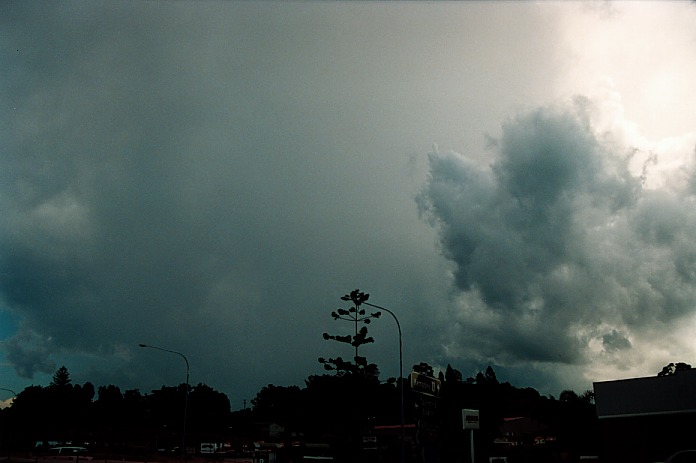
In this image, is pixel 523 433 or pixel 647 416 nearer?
pixel 647 416

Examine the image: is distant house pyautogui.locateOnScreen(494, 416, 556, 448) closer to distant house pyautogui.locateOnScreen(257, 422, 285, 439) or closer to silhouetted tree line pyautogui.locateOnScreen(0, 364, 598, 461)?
silhouetted tree line pyautogui.locateOnScreen(0, 364, 598, 461)

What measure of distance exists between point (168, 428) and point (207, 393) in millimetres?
17901

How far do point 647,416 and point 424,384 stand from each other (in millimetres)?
16934

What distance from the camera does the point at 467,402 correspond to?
74938 millimetres

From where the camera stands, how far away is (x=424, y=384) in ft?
156

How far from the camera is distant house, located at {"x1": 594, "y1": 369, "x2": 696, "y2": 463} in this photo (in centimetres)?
4519

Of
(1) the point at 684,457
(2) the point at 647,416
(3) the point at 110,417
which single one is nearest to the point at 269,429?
(3) the point at 110,417

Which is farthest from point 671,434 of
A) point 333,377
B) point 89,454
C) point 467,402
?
point 89,454

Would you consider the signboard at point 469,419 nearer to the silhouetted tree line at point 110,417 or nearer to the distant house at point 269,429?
the silhouetted tree line at point 110,417

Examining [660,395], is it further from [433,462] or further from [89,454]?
[89,454]

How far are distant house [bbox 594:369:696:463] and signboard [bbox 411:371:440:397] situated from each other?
1309 cm

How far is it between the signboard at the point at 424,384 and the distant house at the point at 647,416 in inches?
515

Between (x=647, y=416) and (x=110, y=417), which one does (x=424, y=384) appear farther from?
(x=110, y=417)

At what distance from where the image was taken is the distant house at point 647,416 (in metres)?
45.2
